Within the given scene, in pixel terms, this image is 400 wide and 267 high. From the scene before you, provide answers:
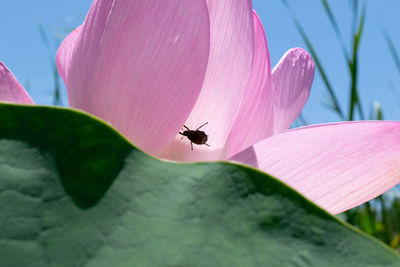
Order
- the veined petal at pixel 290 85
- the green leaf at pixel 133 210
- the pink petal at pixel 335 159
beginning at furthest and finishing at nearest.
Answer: the veined petal at pixel 290 85
the pink petal at pixel 335 159
the green leaf at pixel 133 210

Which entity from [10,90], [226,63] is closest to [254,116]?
[226,63]

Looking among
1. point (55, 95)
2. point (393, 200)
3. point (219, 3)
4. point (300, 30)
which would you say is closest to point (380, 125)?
point (219, 3)

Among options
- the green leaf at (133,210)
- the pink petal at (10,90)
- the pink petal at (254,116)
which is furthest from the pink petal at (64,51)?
the green leaf at (133,210)

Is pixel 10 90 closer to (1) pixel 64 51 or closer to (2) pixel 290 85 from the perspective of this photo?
(1) pixel 64 51

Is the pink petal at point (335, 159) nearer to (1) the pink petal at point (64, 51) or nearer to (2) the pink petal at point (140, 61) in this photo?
(2) the pink petal at point (140, 61)

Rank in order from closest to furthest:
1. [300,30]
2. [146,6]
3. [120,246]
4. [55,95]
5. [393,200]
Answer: [120,246], [146,6], [300,30], [55,95], [393,200]

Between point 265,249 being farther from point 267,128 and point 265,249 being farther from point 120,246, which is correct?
point 267,128

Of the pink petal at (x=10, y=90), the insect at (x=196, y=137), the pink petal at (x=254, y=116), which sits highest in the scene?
the pink petal at (x=254, y=116)
